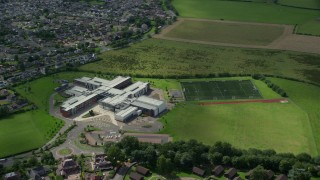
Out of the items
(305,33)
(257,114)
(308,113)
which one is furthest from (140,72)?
(305,33)

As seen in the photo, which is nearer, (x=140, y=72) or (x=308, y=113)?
(x=308, y=113)

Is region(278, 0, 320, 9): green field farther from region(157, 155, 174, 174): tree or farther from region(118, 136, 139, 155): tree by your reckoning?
region(157, 155, 174, 174): tree

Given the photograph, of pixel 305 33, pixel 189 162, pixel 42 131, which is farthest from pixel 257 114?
pixel 305 33

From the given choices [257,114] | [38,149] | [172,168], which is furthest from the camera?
[257,114]

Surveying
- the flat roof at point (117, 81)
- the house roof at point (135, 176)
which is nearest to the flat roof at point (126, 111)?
the flat roof at point (117, 81)

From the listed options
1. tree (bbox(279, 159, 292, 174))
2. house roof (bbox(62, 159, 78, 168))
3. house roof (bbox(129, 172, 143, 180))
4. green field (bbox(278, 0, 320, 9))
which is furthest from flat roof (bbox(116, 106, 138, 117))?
green field (bbox(278, 0, 320, 9))

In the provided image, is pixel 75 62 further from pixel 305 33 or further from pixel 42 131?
pixel 305 33

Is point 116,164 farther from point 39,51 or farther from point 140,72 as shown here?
point 39,51

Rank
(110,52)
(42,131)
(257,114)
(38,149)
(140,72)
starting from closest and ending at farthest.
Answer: (38,149)
(42,131)
(257,114)
(140,72)
(110,52)
